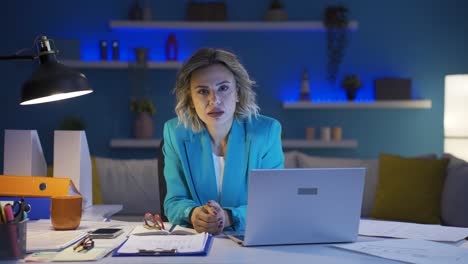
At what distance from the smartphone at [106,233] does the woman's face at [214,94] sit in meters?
0.53

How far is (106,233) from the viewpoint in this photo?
1603mm

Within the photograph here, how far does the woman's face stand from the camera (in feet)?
6.54

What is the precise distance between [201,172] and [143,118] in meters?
2.95

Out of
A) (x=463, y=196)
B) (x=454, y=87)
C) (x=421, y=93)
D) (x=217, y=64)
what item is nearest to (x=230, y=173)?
(x=217, y=64)

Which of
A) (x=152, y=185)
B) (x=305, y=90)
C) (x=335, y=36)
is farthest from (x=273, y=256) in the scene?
(x=335, y=36)

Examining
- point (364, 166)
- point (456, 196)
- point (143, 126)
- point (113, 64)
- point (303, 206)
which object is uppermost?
point (113, 64)

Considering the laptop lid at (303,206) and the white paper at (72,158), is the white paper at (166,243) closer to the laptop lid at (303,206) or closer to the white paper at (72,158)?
the laptop lid at (303,206)

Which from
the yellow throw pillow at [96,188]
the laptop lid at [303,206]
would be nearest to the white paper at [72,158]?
the laptop lid at [303,206]

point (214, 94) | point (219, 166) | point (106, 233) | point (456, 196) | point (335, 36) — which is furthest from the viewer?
point (335, 36)

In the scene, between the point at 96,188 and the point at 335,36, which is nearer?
the point at 96,188

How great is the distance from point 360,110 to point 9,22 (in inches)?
120

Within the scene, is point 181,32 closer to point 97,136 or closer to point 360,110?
point 97,136

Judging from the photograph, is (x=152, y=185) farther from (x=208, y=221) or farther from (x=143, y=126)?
(x=208, y=221)

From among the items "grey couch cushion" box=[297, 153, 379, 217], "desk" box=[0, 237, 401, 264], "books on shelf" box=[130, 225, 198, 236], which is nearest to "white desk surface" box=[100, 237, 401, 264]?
"desk" box=[0, 237, 401, 264]
